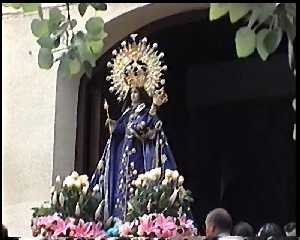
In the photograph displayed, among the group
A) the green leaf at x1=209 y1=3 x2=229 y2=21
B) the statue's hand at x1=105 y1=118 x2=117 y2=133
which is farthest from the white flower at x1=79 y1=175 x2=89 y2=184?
the green leaf at x1=209 y1=3 x2=229 y2=21

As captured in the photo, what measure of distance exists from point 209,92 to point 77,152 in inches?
20.8

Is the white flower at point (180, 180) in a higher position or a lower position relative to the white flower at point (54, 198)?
higher

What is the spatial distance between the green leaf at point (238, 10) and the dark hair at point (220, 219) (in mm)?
1132

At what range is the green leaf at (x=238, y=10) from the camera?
1170 millimetres

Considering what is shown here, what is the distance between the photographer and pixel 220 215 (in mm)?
2389

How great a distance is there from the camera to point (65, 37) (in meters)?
1.35

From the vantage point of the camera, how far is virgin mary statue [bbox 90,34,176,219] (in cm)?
256

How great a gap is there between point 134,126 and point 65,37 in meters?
1.28

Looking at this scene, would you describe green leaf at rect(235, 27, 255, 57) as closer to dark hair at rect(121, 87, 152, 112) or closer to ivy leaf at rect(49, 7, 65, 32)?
ivy leaf at rect(49, 7, 65, 32)

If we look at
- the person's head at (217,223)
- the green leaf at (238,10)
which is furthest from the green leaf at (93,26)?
the person's head at (217,223)

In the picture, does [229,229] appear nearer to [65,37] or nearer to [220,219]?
[220,219]

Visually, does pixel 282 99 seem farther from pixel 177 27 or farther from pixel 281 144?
pixel 177 27

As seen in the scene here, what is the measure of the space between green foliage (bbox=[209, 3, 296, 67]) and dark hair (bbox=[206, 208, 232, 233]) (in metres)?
1.13

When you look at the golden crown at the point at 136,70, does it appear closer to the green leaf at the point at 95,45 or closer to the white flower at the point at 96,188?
the white flower at the point at 96,188
